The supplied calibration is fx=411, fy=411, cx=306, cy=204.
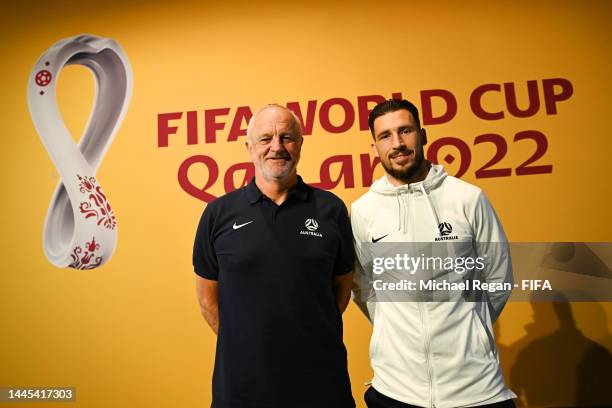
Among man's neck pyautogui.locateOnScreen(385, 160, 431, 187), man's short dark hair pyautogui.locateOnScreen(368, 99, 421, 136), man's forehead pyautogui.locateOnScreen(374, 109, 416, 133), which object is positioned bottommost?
man's neck pyautogui.locateOnScreen(385, 160, 431, 187)

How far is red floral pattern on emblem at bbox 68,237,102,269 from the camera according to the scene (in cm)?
237

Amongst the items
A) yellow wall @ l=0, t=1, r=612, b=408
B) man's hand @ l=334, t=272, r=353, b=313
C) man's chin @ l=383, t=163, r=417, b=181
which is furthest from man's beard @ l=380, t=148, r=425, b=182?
yellow wall @ l=0, t=1, r=612, b=408

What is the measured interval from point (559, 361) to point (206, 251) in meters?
1.80

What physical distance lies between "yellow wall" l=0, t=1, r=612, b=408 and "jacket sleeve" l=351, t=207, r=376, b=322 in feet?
1.65

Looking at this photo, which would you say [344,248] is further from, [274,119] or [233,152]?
[233,152]

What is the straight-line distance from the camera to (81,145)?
247cm

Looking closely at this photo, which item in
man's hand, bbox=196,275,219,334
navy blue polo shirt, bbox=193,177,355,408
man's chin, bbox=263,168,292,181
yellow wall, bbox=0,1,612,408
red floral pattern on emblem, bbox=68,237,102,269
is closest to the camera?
navy blue polo shirt, bbox=193,177,355,408

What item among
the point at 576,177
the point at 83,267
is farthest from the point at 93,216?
the point at 576,177

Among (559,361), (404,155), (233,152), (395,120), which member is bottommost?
(559,361)

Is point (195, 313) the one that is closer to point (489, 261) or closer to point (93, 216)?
point (93, 216)

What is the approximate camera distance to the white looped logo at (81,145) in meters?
2.39

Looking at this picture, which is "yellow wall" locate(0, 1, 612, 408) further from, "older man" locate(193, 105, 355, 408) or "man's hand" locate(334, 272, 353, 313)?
"older man" locate(193, 105, 355, 408)

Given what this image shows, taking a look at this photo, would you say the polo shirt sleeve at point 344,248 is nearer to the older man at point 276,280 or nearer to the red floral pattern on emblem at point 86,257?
the older man at point 276,280

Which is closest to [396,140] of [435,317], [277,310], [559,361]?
[435,317]
